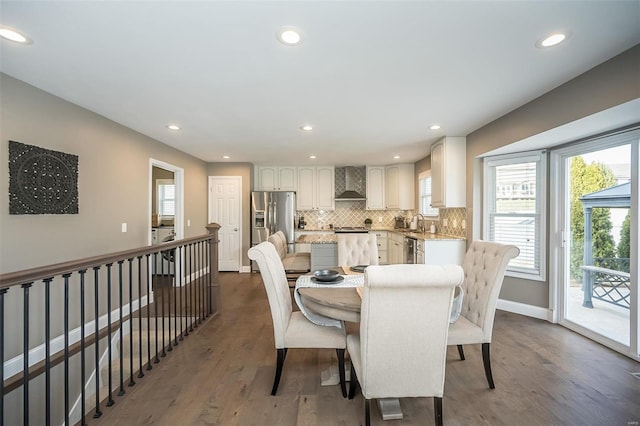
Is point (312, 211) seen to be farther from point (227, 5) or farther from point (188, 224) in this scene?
point (227, 5)

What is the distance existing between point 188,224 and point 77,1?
4145mm

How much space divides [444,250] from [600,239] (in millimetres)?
Answer: 1628

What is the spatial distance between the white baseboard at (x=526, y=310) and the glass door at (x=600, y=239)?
14 centimetres

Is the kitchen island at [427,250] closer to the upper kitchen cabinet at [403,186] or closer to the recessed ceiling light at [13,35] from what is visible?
the upper kitchen cabinet at [403,186]

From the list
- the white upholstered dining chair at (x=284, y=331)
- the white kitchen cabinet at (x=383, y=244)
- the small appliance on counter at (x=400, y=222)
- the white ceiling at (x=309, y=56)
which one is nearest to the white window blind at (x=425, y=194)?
the small appliance on counter at (x=400, y=222)

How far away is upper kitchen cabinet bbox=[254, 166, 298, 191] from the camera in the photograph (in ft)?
20.9

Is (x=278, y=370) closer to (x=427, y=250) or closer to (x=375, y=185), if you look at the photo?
(x=427, y=250)

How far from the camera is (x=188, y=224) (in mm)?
5230

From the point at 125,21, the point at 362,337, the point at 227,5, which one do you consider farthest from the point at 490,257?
the point at 125,21

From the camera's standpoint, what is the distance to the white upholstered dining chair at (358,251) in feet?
10.7

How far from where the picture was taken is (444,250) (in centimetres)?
410

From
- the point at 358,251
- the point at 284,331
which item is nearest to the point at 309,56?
the point at 284,331

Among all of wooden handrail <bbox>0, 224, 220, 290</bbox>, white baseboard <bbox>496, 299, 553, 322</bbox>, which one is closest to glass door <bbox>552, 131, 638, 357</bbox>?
white baseboard <bbox>496, 299, 553, 322</bbox>

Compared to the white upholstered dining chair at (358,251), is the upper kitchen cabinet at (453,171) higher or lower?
higher
